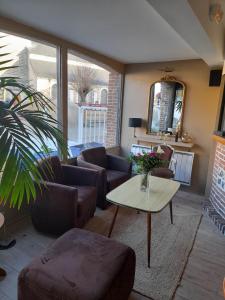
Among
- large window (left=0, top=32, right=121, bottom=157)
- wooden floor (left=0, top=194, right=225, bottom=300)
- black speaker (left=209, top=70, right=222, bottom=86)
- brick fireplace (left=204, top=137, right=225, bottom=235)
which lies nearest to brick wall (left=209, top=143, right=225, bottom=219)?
brick fireplace (left=204, top=137, right=225, bottom=235)

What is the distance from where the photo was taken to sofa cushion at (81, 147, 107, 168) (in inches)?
131

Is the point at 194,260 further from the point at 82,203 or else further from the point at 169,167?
the point at 169,167

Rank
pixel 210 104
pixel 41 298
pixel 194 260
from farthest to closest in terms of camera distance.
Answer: pixel 210 104 < pixel 194 260 < pixel 41 298

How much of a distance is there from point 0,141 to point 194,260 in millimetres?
2115

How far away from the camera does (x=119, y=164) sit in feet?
12.1

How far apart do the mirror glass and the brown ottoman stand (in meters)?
2.99

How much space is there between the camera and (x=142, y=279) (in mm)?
1866

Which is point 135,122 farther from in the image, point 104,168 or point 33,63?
point 33,63

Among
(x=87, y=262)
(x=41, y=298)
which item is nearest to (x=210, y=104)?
(x=87, y=262)

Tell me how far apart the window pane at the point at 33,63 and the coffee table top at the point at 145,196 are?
988mm

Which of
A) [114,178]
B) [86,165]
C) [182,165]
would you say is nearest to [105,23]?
[86,165]

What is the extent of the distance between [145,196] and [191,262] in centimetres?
78

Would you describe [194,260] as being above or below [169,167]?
below

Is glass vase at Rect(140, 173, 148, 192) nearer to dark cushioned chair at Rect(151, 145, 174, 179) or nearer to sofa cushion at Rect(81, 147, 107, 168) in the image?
dark cushioned chair at Rect(151, 145, 174, 179)
